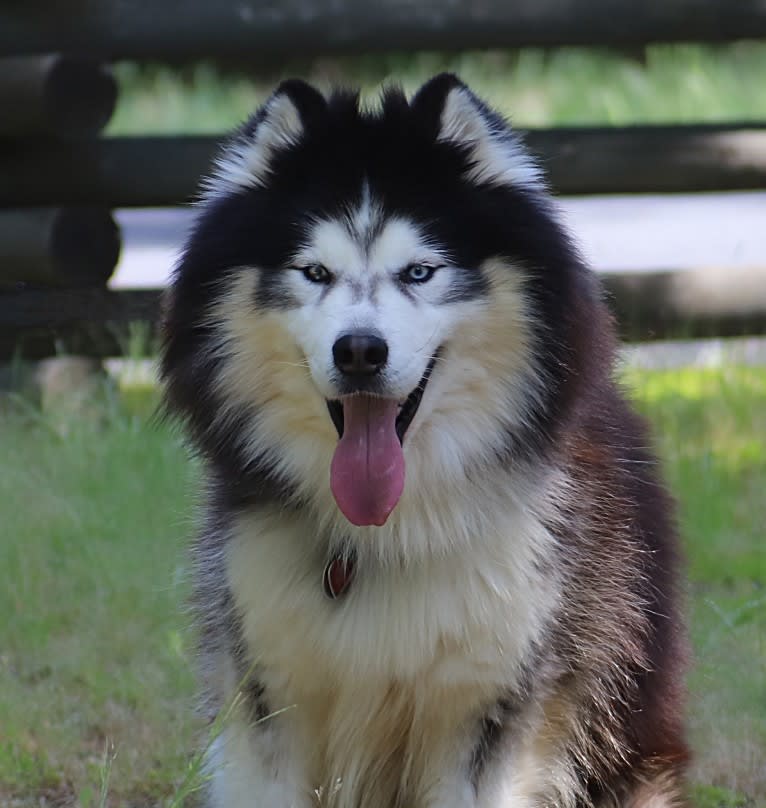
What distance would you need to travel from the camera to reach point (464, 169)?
327cm

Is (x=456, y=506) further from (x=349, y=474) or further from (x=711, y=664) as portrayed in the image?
(x=711, y=664)

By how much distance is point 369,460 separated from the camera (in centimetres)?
310

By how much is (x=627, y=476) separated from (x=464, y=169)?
909 millimetres

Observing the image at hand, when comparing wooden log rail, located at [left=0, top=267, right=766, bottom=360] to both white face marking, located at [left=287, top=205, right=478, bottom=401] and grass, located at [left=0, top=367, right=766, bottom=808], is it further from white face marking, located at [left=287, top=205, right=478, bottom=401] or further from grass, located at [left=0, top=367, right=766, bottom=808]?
white face marking, located at [left=287, top=205, right=478, bottom=401]

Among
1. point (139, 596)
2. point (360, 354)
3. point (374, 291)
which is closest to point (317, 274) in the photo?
point (374, 291)

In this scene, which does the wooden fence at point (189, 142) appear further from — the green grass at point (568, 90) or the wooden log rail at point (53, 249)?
the green grass at point (568, 90)

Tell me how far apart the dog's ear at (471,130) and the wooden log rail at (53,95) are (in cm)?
361

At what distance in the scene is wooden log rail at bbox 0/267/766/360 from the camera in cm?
669

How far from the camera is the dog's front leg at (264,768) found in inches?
130

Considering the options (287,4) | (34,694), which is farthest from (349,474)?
(287,4)

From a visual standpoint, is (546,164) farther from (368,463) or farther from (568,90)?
(568,90)

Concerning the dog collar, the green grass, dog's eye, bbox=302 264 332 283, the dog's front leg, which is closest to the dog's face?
dog's eye, bbox=302 264 332 283

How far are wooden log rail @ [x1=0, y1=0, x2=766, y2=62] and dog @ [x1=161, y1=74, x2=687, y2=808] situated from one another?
3.33 metres

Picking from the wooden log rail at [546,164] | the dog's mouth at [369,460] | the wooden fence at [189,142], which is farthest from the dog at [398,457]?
the wooden log rail at [546,164]
